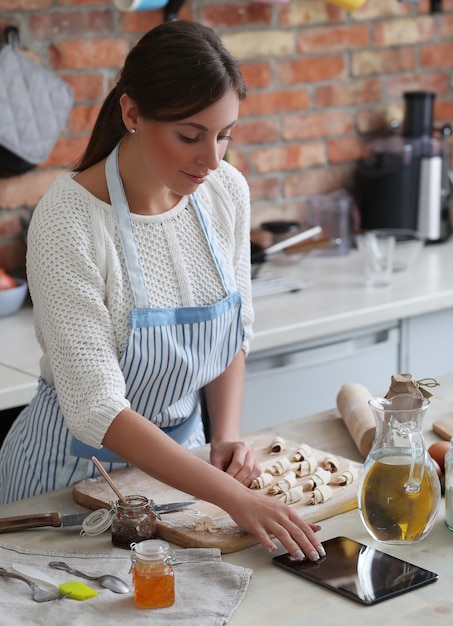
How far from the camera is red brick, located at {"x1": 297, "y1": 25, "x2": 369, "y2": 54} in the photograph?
3.29 meters

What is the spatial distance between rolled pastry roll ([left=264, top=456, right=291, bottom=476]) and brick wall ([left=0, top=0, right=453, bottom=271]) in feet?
4.44

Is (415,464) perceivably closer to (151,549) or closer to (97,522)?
(151,549)

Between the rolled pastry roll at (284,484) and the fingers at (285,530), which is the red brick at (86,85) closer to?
the rolled pastry roll at (284,484)

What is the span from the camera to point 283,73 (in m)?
3.25

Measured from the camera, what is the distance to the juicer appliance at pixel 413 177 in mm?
3285

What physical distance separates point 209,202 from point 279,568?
0.77m

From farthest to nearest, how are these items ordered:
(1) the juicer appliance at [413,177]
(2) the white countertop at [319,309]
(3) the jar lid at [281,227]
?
(1) the juicer appliance at [413,177]
(3) the jar lid at [281,227]
(2) the white countertop at [319,309]

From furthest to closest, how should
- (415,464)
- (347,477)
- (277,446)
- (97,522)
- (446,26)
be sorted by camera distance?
(446,26), (277,446), (347,477), (97,522), (415,464)

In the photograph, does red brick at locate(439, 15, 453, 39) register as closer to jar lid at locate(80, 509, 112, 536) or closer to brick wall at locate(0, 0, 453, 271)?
brick wall at locate(0, 0, 453, 271)

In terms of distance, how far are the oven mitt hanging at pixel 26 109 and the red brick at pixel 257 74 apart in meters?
0.66

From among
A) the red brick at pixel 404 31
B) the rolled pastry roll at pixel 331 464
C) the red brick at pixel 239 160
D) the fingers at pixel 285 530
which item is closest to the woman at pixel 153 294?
the fingers at pixel 285 530

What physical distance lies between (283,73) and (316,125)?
0.22 metres

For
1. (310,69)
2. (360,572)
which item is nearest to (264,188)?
(310,69)

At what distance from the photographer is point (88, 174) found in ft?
5.72
